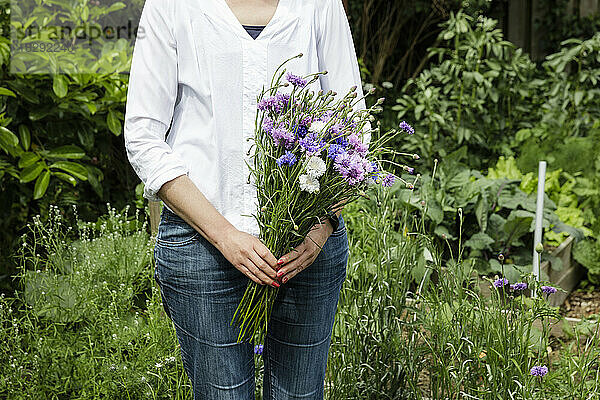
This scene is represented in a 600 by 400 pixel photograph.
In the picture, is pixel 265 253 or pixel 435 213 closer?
pixel 265 253

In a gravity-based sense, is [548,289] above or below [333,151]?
below

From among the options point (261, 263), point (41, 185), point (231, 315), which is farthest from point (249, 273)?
point (41, 185)

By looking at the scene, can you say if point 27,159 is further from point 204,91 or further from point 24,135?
point 204,91

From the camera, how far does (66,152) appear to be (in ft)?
10.0

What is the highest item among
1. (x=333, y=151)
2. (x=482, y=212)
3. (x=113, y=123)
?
(x=333, y=151)

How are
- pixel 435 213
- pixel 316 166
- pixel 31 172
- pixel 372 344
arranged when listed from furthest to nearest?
pixel 435 213
pixel 31 172
pixel 372 344
pixel 316 166

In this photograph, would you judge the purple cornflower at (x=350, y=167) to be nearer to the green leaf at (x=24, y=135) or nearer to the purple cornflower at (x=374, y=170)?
the purple cornflower at (x=374, y=170)

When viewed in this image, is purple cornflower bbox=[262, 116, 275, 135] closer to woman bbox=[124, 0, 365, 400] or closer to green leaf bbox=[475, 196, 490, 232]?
woman bbox=[124, 0, 365, 400]

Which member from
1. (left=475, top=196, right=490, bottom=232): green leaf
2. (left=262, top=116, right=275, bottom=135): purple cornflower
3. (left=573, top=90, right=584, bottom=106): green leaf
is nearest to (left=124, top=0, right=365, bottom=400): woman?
(left=262, top=116, right=275, bottom=135): purple cornflower

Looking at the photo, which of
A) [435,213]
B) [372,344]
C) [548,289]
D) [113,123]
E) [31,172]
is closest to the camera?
[548,289]

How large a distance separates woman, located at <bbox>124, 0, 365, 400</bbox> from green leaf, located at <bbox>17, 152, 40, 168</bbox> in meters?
1.70

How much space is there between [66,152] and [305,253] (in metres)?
2.01

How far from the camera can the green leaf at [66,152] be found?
9.89 ft

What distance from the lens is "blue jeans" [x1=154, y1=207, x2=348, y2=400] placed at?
139cm
